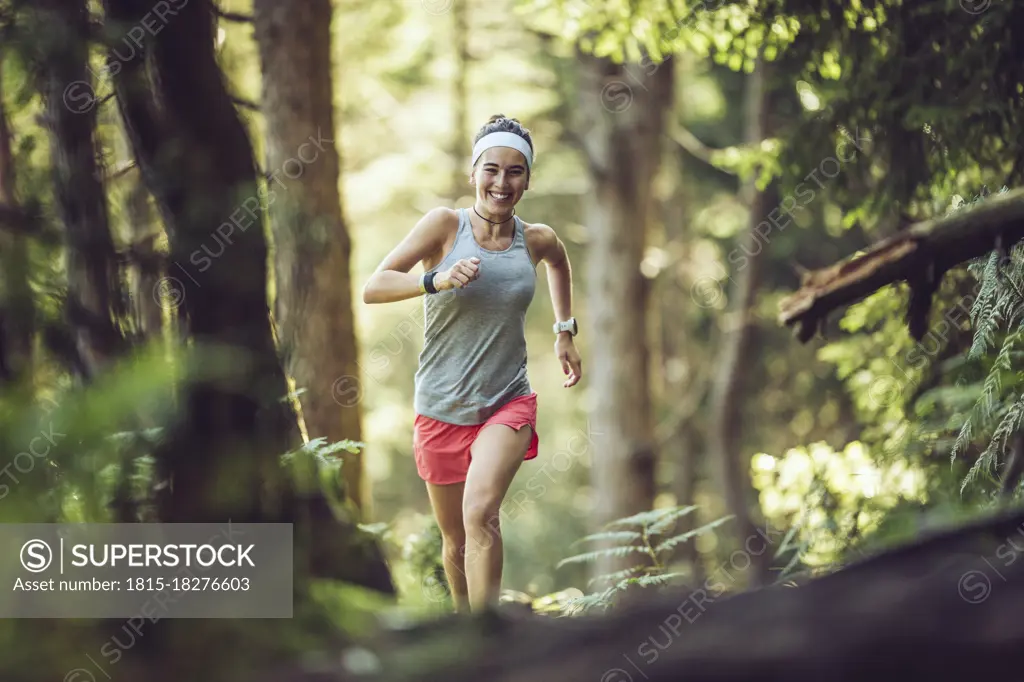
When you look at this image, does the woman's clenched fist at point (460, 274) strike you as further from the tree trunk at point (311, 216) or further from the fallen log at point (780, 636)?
the tree trunk at point (311, 216)

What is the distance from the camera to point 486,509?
167 inches

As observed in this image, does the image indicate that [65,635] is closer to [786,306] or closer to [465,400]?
[465,400]

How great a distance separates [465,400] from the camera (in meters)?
4.50

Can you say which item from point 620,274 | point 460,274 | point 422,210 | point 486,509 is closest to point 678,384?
point 422,210

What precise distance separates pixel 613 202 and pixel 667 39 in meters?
6.07

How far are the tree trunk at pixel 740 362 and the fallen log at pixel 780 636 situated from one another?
1180cm

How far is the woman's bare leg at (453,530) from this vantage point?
182 inches

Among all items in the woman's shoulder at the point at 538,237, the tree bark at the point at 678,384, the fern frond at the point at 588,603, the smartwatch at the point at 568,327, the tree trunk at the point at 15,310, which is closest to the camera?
the tree trunk at the point at 15,310

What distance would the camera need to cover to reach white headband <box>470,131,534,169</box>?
4.59 meters

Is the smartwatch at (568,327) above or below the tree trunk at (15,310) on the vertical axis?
above

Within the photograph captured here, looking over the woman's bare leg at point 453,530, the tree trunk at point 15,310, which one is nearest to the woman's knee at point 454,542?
the woman's bare leg at point 453,530

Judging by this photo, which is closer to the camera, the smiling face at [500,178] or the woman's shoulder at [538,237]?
the smiling face at [500,178]

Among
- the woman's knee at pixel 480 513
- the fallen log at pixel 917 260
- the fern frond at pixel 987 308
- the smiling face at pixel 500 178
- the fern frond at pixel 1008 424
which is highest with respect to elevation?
the smiling face at pixel 500 178

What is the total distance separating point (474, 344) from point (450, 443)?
0.47 metres
